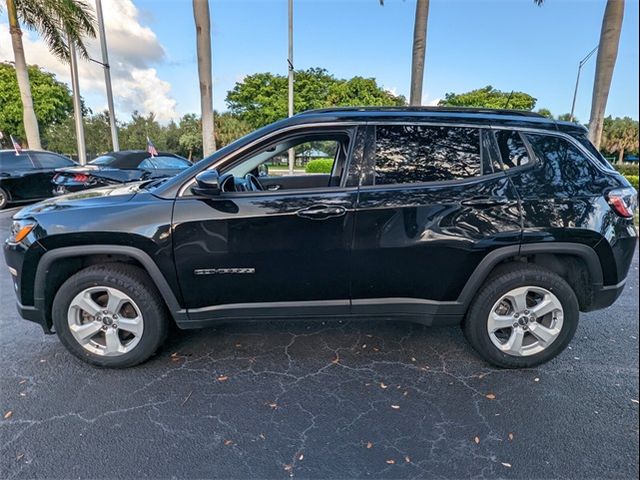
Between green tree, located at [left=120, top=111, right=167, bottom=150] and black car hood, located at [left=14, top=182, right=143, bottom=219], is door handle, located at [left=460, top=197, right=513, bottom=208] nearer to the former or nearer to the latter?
black car hood, located at [left=14, top=182, right=143, bottom=219]

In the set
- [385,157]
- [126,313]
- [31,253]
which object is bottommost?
[126,313]

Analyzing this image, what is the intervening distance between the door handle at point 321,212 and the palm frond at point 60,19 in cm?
1569

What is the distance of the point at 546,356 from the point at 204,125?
30.6 ft

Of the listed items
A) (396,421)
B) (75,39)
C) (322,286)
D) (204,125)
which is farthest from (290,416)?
(75,39)

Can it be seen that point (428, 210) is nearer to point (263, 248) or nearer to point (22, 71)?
point (263, 248)

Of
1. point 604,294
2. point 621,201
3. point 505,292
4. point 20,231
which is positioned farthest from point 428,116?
point 20,231

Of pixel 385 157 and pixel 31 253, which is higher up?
pixel 385 157

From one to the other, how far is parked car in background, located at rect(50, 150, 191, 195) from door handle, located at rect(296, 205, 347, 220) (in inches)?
203

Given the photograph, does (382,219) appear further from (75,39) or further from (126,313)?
(75,39)

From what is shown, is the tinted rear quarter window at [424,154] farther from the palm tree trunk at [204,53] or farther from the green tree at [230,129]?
the green tree at [230,129]

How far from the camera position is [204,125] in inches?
383

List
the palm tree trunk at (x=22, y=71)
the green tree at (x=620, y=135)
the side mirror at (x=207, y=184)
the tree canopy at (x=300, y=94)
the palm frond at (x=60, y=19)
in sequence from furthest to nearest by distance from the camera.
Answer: the green tree at (x=620, y=135)
the tree canopy at (x=300, y=94)
the palm frond at (x=60, y=19)
the palm tree trunk at (x=22, y=71)
the side mirror at (x=207, y=184)

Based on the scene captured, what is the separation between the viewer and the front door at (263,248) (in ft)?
8.18

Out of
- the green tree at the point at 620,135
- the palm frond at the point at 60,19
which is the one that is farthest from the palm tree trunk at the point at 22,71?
the green tree at the point at 620,135
